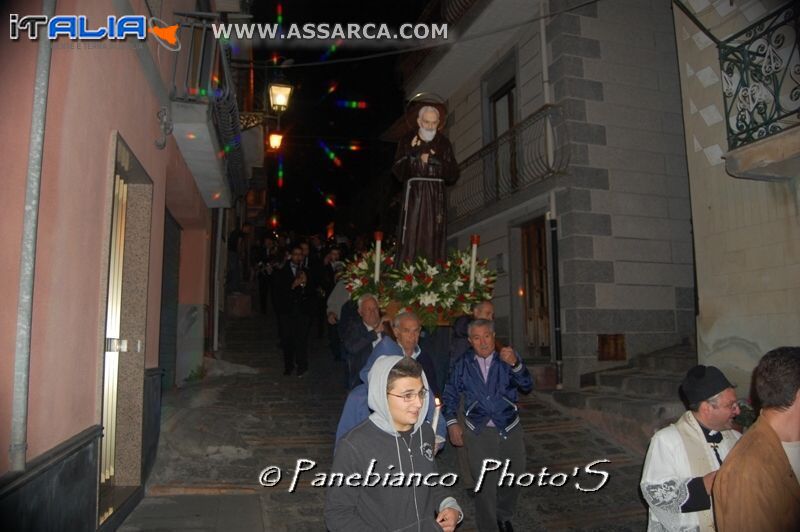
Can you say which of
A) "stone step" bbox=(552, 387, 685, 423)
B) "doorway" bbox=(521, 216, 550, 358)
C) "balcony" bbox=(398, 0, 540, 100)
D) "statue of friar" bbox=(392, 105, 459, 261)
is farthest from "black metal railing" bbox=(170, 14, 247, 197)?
"stone step" bbox=(552, 387, 685, 423)

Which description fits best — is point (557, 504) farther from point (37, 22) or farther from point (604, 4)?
point (604, 4)

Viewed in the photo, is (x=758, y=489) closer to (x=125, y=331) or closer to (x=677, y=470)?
(x=677, y=470)

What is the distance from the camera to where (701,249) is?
8242 millimetres

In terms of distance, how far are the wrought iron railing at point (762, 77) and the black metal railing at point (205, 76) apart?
20.9 feet

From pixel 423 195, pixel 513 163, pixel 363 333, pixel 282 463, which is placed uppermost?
pixel 513 163

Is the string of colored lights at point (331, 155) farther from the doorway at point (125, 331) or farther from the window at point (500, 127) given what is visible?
the doorway at point (125, 331)

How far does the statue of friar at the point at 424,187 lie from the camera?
6949 millimetres

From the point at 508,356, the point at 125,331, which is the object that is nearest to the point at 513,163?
the point at 508,356

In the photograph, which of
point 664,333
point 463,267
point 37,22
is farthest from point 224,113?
point 664,333

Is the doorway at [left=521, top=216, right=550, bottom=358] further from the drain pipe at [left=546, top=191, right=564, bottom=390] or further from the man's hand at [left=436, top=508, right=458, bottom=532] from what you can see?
the man's hand at [left=436, top=508, right=458, bottom=532]

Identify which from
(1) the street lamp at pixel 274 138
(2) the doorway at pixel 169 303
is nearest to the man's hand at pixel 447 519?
(2) the doorway at pixel 169 303

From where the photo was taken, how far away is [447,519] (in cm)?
280

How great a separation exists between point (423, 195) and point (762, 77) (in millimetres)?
4172

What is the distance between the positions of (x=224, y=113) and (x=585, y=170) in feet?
20.9
